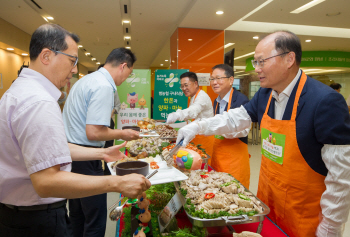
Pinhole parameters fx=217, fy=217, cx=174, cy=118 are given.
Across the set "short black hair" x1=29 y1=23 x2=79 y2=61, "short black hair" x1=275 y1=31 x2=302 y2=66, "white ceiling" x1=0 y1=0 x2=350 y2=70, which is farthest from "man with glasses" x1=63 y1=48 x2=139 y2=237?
"white ceiling" x1=0 y1=0 x2=350 y2=70

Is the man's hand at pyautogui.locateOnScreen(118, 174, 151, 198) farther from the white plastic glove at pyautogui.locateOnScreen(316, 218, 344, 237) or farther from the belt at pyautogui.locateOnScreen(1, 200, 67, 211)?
the white plastic glove at pyautogui.locateOnScreen(316, 218, 344, 237)

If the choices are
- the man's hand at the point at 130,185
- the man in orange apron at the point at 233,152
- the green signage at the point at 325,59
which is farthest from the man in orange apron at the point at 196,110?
the green signage at the point at 325,59

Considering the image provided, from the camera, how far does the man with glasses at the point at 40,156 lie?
83 cm

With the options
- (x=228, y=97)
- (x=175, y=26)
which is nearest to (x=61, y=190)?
(x=228, y=97)

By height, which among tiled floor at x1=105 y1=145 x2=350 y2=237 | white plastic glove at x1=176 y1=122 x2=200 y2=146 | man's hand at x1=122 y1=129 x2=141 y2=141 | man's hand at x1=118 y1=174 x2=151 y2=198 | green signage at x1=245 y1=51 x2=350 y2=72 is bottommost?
tiled floor at x1=105 y1=145 x2=350 y2=237

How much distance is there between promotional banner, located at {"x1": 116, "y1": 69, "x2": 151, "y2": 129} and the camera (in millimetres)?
4476

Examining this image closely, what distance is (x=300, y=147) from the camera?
4.22 ft

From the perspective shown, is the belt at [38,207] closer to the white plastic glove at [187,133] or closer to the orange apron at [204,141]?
the white plastic glove at [187,133]

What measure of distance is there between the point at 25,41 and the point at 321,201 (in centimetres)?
902

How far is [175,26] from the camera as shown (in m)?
6.26

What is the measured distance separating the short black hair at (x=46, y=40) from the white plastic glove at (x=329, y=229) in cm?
169

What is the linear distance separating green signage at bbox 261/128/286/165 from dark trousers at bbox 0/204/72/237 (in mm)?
1318

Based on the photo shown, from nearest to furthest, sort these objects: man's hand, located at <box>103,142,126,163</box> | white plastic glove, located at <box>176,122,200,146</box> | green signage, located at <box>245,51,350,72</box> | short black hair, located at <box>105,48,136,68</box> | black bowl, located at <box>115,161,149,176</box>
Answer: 1. black bowl, located at <box>115,161,149,176</box>
2. man's hand, located at <box>103,142,126,163</box>
3. white plastic glove, located at <box>176,122,200,146</box>
4. short black hair, located at <box>105,48,136,68</box>
5. green signage, located at <box>245,51,350,72</box>

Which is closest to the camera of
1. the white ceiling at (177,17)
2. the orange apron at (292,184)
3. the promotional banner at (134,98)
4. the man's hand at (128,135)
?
the orange apron at (292,184)
